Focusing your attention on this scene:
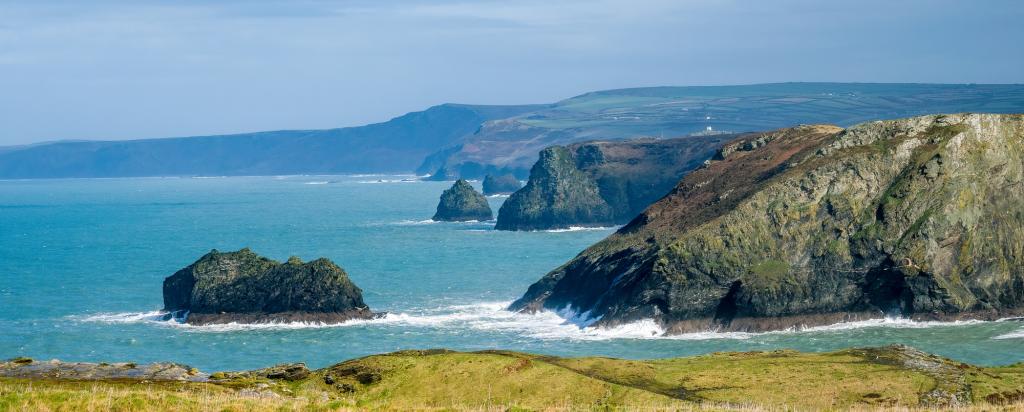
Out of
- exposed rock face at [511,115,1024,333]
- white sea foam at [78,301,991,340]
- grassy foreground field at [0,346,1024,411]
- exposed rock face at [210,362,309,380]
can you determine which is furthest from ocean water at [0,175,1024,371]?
exposed rock face at [210,362,309,380]

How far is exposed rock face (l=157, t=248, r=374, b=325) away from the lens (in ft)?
350

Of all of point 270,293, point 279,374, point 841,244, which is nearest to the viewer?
point 279,374

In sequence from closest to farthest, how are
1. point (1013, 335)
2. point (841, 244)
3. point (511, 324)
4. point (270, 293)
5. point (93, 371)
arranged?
point (93, 371), point (1013, 335), point (511, 324), point (841, 244), point (270, 293)

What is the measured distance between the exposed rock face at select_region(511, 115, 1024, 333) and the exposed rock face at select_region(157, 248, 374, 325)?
1613 centimetres

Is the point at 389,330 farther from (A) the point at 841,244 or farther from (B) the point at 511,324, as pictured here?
(A) the point at 841,244

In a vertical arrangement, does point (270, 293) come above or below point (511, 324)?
above

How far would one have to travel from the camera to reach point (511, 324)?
104875mm

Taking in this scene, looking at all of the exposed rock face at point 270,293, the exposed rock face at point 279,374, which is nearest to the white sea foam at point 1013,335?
the exposed rock face at point 270,293

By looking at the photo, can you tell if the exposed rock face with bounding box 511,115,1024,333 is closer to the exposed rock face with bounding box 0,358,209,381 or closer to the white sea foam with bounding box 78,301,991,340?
the white sea foam with bounding box 78,301,991,340

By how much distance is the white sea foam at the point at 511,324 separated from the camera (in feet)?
324

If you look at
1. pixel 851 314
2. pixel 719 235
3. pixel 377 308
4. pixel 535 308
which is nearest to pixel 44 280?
pixel 377 308

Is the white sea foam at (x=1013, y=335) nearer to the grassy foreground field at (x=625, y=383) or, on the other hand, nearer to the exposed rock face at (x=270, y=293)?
the grassy foreground field at (x=625, y=383)

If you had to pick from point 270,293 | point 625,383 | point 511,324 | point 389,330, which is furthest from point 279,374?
point 270,293

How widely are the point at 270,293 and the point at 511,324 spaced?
66.3ft
